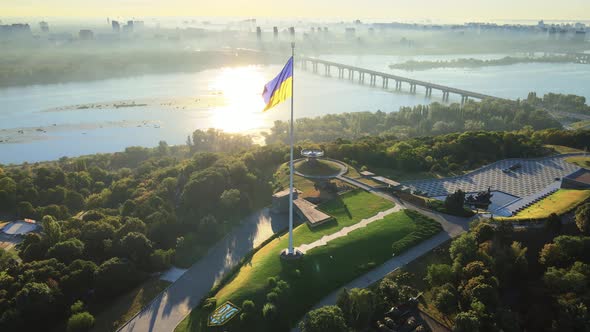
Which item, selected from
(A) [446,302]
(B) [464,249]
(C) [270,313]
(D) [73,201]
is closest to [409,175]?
(B) [464,249]

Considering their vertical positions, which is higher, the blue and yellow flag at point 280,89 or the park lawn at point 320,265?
the blue and yellow flag at point 280,89

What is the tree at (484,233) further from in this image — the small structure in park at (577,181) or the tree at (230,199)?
the tree at (230,199)

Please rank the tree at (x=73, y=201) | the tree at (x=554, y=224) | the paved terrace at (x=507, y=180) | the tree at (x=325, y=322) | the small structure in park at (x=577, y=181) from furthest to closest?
1. the tree at (x=73, y=201)
2. the paved terrace at (x=507, y=180)
3. the small structure in park at (x=577, y=181)
4. the tree at (x=554, y=224)
5. the tree at (x=325, y=322)

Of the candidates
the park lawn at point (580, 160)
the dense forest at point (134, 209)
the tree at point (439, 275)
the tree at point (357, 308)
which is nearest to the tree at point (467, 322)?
the tree at point (439, 275)

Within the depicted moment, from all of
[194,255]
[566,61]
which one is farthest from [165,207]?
[566,61]

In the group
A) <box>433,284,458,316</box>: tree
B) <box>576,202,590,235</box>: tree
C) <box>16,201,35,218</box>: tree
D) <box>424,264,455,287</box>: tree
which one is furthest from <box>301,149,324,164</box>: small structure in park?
<box>16,201,35,218</box>: tree
